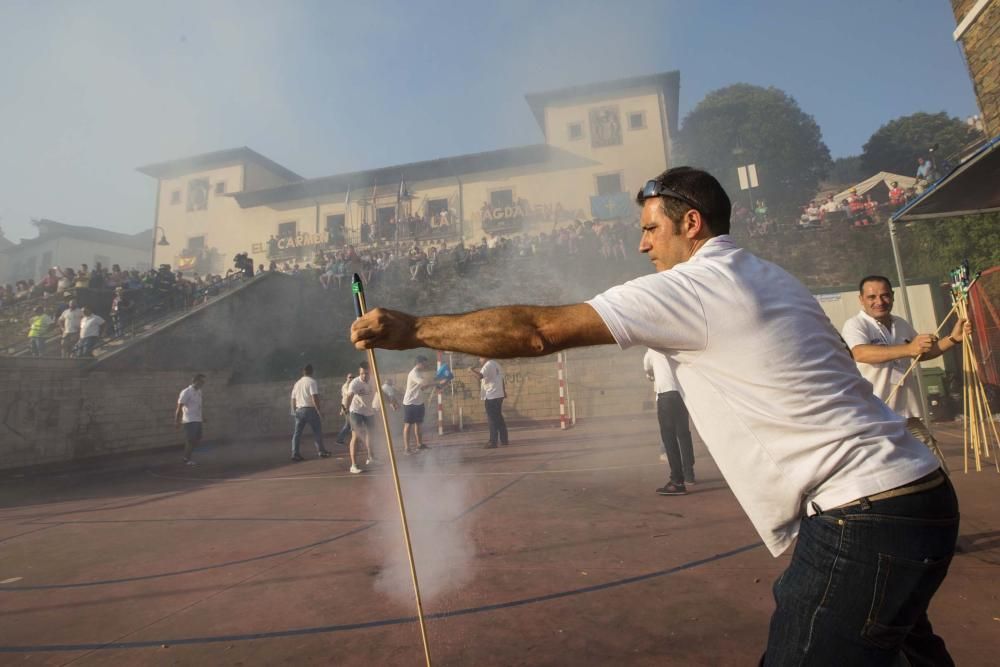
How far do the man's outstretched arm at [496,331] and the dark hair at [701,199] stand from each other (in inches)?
17.2

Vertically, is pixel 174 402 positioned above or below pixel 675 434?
above

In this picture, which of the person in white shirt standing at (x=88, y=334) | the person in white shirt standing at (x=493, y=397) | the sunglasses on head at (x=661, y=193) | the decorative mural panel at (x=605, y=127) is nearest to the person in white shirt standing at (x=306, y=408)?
the person in white shirt standing at (x=493, y=397)

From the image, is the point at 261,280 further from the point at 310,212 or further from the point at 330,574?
the point at 330,574

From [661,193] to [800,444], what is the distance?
752 millimetres

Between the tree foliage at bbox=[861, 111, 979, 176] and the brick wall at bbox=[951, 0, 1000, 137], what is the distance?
1421 inches

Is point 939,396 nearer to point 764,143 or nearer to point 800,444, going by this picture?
point 800,444

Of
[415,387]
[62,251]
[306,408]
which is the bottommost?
[306,408]

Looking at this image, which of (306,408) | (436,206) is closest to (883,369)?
(306,408)

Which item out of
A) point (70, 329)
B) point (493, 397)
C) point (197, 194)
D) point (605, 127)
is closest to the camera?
point (493, 397)

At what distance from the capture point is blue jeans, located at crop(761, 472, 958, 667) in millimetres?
1065

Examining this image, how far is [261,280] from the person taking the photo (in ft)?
59.9

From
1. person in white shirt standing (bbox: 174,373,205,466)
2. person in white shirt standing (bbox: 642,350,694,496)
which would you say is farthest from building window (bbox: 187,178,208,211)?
person in white shirt standing (bbox: 642,350,694,496)

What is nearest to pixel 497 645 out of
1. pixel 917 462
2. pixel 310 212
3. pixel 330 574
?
pixel 330 574

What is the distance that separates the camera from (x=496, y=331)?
1383 mm
